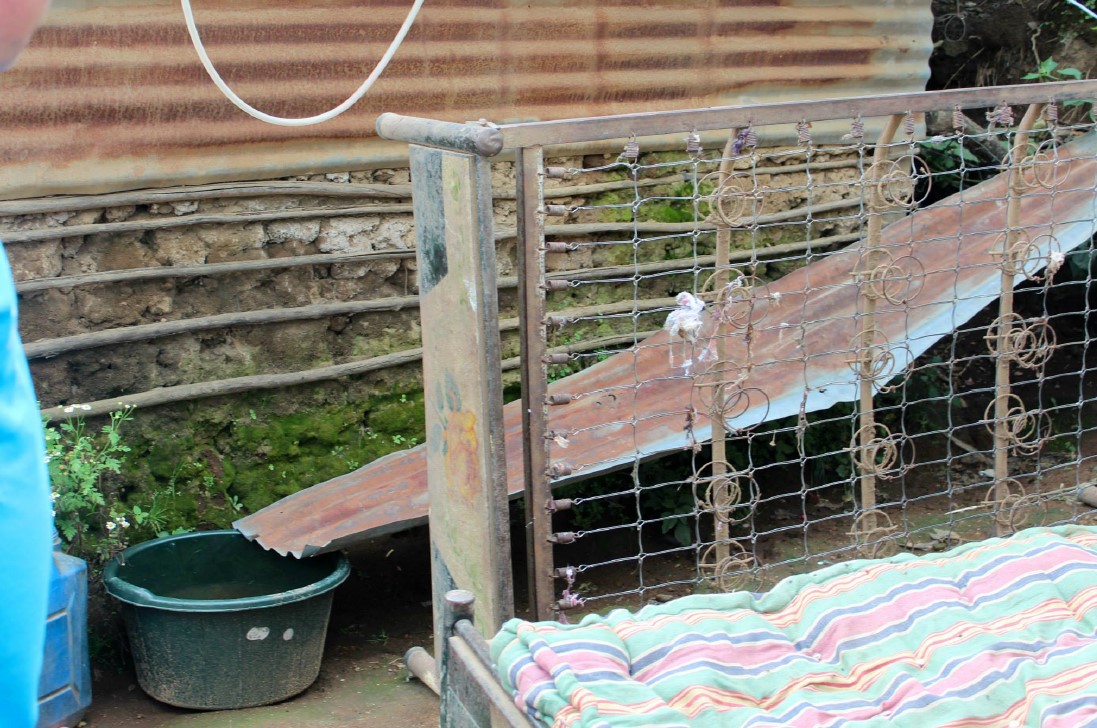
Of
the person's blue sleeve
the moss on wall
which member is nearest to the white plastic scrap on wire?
the moss on wall

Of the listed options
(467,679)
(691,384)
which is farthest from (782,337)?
(467,679)

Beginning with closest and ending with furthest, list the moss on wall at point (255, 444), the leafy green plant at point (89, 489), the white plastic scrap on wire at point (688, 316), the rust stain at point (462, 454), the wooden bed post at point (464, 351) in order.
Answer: the wooden bed post at point (464, 351) < the rust stain at point (462, 454) < the white plastic scrap on wire at point (688, 316) < the leafy green plant at point (89, 489) < the moss on wall at point (255, 444)

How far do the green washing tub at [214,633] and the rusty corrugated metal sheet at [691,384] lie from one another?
21 centimetres

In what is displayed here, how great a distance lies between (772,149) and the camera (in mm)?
5820

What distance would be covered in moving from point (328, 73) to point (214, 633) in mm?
2151

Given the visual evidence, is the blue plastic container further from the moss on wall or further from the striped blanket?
the striped blanket

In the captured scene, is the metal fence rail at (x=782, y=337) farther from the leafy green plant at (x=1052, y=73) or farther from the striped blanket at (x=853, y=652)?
the striped blanket at (x=853, y=652)

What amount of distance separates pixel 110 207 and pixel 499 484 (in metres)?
2.02

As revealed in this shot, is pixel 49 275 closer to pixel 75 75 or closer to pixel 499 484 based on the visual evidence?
pixel 75 75

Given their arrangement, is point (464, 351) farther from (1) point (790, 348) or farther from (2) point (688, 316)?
(1) point (790, 348)

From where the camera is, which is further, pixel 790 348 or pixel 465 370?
pixel 790 348

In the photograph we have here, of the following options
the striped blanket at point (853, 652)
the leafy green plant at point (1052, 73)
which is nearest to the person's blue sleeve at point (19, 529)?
the striped blanket at point (853, 652)

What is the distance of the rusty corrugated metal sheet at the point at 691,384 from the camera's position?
3.98 m

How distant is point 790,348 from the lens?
458 centimetres
